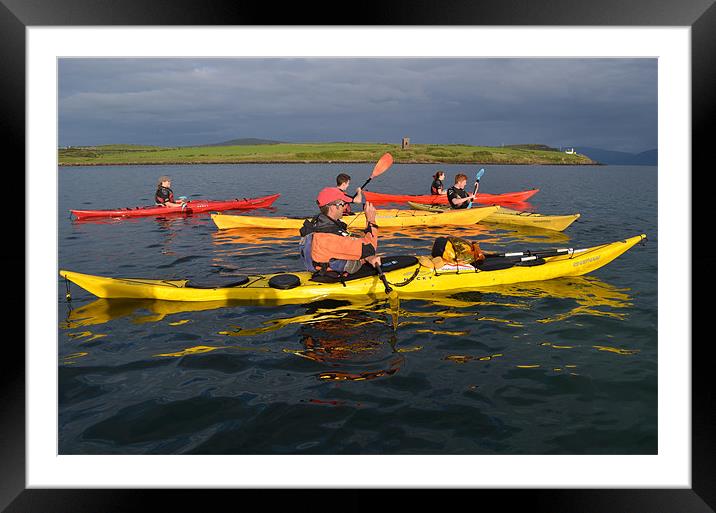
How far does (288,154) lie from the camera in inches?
3359

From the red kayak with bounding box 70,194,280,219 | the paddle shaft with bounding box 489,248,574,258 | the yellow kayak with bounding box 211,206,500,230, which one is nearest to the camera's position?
the paddle shaft with bounding box 489,248,574,258

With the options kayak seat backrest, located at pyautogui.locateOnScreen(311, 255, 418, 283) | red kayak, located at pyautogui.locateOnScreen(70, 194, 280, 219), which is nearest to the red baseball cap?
kayak seat backrest, located at pyautogui.locateOnScreen(311, 255, 418, 283)

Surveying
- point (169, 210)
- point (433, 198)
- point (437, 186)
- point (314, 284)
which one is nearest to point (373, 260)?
point (314, 284)

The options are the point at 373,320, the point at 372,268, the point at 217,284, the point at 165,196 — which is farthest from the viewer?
the point at 165,196

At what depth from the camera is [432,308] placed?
927 centimetres

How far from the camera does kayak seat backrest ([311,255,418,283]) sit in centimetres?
916

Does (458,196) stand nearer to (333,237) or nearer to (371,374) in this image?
(333,237)

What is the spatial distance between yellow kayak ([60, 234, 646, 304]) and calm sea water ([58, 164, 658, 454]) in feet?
0.70

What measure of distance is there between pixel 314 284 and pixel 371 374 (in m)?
2.89

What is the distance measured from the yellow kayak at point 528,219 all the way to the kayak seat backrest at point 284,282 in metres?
10.8

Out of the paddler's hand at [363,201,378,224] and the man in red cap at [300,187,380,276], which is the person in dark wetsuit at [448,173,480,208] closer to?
the man in red cap at [300,187,380,276]
